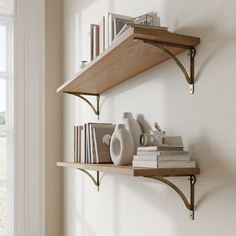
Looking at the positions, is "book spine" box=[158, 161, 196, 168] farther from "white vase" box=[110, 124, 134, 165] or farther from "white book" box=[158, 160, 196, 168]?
"white vase" box=[110, 124, 134, 165]

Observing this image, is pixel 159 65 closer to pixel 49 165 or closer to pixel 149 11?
pixel 149 11

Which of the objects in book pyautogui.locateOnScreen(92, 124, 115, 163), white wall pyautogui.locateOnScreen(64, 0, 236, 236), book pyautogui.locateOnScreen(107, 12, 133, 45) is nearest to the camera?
white wall pyautogui.locateOnScreen(64, 0, 236, 236)

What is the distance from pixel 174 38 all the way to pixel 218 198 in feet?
1.66

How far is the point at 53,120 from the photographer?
105 inches

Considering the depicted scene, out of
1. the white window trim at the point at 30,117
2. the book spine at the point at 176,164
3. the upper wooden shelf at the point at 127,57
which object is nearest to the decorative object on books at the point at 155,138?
the book spine at the point at 176,164

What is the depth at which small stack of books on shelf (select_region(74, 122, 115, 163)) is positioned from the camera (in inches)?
68.2

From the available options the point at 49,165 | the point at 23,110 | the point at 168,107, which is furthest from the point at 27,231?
the point at 168,107

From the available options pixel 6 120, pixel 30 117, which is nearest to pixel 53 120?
pixel 30 117

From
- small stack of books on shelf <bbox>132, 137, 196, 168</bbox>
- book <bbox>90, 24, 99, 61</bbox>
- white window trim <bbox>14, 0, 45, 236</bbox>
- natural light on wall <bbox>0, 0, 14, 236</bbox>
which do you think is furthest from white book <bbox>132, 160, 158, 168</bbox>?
natural light on wall <bbox>0, 0, 14, 236</bbox>

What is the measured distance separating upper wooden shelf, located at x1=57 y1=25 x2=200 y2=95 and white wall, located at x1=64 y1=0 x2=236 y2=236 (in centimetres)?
4

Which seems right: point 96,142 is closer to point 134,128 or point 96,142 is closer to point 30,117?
point 134,128

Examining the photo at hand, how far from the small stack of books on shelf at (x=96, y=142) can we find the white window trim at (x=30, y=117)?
0.81 m

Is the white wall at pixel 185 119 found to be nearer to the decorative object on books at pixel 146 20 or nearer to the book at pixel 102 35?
the decorative object on books at pixel 146 20

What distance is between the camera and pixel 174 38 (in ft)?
3.98
